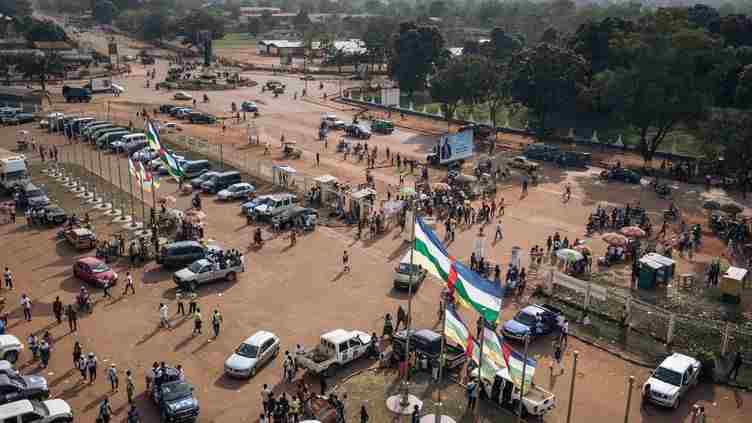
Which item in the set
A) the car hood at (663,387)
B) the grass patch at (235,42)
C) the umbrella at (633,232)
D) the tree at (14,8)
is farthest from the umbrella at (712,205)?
the tree at (14,8)

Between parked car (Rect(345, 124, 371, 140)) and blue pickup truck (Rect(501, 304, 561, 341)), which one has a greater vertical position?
parked car (Rect(345, 124, 371, 140))

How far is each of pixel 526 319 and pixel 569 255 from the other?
7.72 meters

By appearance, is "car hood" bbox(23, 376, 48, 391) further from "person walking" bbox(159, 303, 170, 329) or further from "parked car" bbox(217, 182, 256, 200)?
"parked car" bbox(217, 182, 256, 200)

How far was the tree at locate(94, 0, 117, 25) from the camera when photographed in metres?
185

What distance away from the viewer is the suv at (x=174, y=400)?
22.5 meters

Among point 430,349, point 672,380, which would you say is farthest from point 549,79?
point 430,349

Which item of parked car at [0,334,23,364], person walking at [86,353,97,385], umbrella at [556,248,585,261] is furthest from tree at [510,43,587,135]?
parked car at [0,334,23,364]

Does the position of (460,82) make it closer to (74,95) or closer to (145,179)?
(145,179)

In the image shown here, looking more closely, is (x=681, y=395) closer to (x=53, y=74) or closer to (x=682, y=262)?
(x=682, y=262)

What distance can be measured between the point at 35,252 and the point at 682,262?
120 feet

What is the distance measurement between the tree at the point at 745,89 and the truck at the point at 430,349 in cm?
4996

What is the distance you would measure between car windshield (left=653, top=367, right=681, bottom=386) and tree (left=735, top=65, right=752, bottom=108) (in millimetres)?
47177

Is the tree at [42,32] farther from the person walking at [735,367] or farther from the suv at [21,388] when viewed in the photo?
the person walking at [735,367]

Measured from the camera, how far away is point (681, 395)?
81.4 ft
